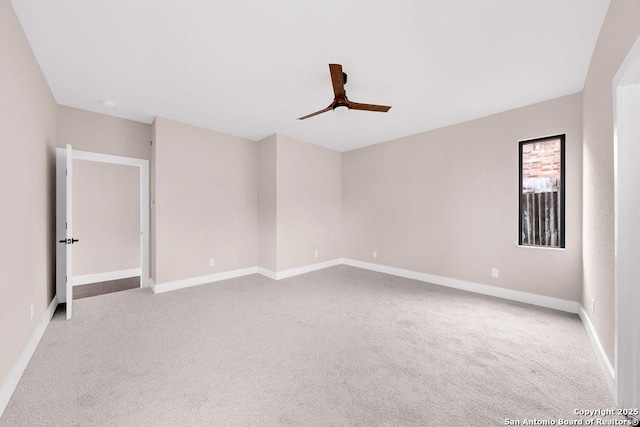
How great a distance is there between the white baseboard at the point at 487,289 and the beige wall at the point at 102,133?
15.5 feet

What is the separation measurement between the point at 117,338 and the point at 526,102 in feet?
17.8

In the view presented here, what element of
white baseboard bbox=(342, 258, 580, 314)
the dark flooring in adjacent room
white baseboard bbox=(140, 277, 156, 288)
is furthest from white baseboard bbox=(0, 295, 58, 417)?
white baseboard bbox=(342, 258, 580, 314)

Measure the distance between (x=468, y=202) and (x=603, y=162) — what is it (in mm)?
1966

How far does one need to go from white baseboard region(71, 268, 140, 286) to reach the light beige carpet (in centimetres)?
153

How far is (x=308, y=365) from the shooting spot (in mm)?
2064

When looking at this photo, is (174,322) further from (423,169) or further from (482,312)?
(423,169)

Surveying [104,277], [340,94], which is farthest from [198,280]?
[340,94]

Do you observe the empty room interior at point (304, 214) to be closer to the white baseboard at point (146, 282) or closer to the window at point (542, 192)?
the window at point (542, 192)

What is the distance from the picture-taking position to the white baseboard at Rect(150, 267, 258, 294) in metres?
3.93

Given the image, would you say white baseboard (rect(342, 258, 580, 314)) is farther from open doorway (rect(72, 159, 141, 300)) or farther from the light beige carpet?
open doorway (rect(72, 159, 141, 300))

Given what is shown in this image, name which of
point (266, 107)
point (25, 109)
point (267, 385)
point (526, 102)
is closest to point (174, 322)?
point (267, 385)

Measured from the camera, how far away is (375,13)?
1895mm

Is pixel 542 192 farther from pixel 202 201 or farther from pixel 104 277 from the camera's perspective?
pixel 104 277

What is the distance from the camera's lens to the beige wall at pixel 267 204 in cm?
478
